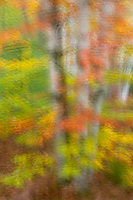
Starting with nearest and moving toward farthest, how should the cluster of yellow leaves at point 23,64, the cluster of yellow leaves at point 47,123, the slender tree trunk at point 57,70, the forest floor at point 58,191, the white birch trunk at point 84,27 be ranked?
the white birch trunk at point 84,27
the slender tree trunk at point 57,70
the cluster of yellow leaves at point 23,64
the cluster of yellow leaves at point 47,123
the forest floor at point 58,191

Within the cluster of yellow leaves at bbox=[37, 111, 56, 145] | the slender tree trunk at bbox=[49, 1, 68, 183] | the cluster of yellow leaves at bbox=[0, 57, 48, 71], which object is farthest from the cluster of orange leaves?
the cluster of yellow leaves at bbox=[0, 57, 48, 71]

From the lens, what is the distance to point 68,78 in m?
3.74

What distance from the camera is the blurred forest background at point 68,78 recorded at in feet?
11.2

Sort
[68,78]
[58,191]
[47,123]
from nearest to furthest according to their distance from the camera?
[68,78] < [47,123] < [58,191]

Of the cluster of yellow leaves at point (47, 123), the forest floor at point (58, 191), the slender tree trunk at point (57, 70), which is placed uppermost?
the slender tree trunk at point (57, 70)

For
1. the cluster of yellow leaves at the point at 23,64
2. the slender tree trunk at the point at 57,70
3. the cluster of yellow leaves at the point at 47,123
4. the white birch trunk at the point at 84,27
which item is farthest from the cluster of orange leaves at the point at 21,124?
the white birch trunk at the point at 84,27

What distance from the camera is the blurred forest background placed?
11.2ft

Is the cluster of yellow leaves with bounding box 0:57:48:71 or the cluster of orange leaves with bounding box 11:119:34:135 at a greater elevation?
the cluster of yellow leaves with bounding box 0:57:48:71

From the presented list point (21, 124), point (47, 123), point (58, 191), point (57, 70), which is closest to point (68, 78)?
point (57, 70)

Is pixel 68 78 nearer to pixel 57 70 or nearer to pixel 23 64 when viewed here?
pixel 57 70

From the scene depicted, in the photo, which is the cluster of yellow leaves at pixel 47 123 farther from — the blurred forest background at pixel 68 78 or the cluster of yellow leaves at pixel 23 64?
the cluster of yellow leaves at pixel 23 64

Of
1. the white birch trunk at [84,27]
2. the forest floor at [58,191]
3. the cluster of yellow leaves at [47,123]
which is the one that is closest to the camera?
the white birch trunk at [84,27]

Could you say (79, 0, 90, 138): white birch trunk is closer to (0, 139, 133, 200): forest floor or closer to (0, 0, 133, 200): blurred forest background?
(0, 0, 133, 200): blurred forest background

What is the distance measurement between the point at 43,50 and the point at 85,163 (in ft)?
A: 9.73
